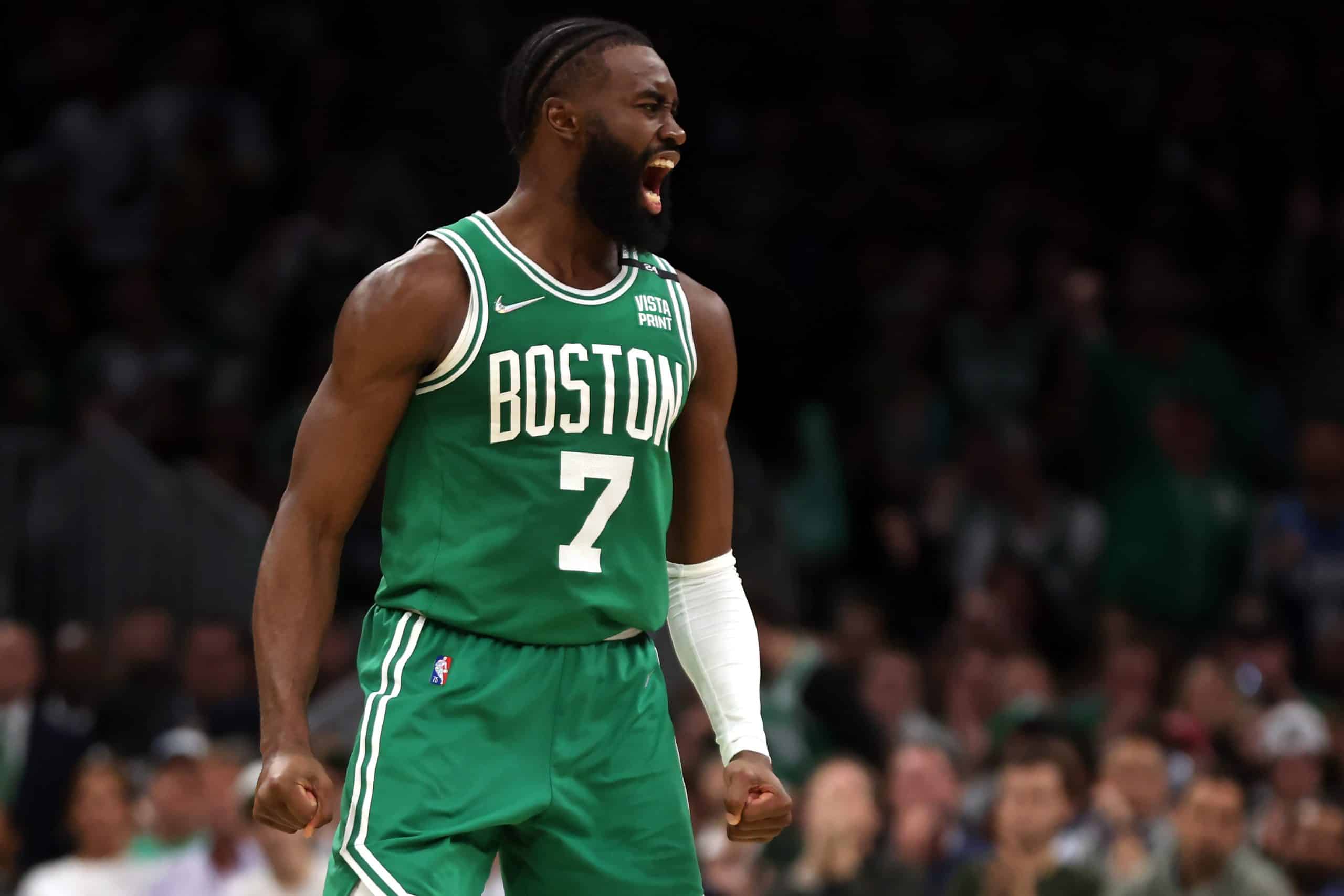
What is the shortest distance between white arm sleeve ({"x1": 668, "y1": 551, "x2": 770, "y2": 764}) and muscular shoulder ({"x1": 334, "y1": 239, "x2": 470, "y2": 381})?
0.67 meters

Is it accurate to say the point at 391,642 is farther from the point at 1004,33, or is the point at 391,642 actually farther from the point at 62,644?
the point at 1004,33

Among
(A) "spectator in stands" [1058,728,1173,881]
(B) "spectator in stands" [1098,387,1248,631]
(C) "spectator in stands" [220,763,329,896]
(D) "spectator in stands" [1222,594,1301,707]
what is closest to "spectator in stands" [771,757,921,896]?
(A) "spectator in stands" [1058,728,1173,881]

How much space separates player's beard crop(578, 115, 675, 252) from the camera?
3898mm

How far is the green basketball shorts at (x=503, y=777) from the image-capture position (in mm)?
3650

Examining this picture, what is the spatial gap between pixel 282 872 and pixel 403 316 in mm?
4478

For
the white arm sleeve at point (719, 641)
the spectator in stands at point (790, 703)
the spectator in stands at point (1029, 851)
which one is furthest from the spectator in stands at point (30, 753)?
the white arm sleeve at point (719, 641)

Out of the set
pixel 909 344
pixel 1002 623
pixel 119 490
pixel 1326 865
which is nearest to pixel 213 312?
pixel 119 490

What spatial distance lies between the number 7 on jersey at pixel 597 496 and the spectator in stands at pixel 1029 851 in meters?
3.75

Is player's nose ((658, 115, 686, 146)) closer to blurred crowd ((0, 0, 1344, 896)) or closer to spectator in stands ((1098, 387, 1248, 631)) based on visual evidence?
blurred crowd ((0, 0, 1344, 896))

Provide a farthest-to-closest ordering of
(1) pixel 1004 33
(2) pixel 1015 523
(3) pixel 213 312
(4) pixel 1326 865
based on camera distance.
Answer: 1. (1) pixel 1004 33
2. (3) pixel 213 312
3. (2) pixel 1015 523
4. (4) pixel 1326 865

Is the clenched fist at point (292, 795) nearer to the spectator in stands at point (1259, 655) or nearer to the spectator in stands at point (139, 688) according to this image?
the spectator in stands at point (139, 688)

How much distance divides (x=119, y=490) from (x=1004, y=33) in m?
5.54

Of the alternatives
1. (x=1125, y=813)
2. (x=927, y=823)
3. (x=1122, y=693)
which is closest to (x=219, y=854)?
(x=927, y=823)

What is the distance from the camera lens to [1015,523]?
10367 mm
